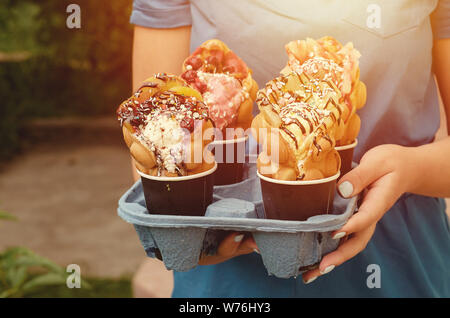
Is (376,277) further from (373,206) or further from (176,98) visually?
(176,98)

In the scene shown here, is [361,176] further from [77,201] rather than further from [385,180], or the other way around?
[77,201]

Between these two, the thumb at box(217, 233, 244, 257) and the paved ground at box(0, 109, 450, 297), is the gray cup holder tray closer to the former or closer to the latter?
the thumb at box(217, 233, 244, 257)

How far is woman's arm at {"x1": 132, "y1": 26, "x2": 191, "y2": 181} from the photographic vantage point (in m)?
1.47

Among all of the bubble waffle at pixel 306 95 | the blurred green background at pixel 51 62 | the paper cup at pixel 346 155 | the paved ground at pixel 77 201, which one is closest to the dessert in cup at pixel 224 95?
the bubble waffle at pixel 306 95

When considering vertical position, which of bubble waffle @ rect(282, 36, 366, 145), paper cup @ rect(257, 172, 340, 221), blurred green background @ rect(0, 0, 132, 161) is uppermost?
bubble waffle @ rect(282, 36, 366, 145)

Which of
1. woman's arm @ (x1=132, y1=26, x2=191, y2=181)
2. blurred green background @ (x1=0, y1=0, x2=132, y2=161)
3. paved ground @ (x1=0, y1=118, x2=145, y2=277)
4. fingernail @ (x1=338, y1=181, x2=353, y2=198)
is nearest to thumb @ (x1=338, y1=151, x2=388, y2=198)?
fingernail @ (x1=338, y1=181, x2=353, y2=198)

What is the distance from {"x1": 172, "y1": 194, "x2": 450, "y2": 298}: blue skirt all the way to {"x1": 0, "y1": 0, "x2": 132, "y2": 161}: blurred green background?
403cm

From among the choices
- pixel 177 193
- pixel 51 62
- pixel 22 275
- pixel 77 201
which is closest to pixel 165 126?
pixel 177 193

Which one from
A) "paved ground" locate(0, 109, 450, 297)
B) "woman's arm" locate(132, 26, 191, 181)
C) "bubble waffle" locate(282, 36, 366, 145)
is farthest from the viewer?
"paved ground" locate(0, 109, 450, 297)

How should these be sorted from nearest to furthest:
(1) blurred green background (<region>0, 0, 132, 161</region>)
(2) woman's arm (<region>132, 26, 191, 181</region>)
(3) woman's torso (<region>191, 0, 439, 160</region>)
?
(3) woman's torso (<region>191, 0, 439, 160</region>), (2) woman's arm (<region>132, 26, 191, 181</region>), (1) blurred green background (<region>0, 0, 132, 161</region>)

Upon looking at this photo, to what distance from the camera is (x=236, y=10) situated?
129 centimetres

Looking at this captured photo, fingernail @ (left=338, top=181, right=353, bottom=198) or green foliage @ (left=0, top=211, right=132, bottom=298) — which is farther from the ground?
fingernail @ (left=338, top=181, right=353, bottom=198)
